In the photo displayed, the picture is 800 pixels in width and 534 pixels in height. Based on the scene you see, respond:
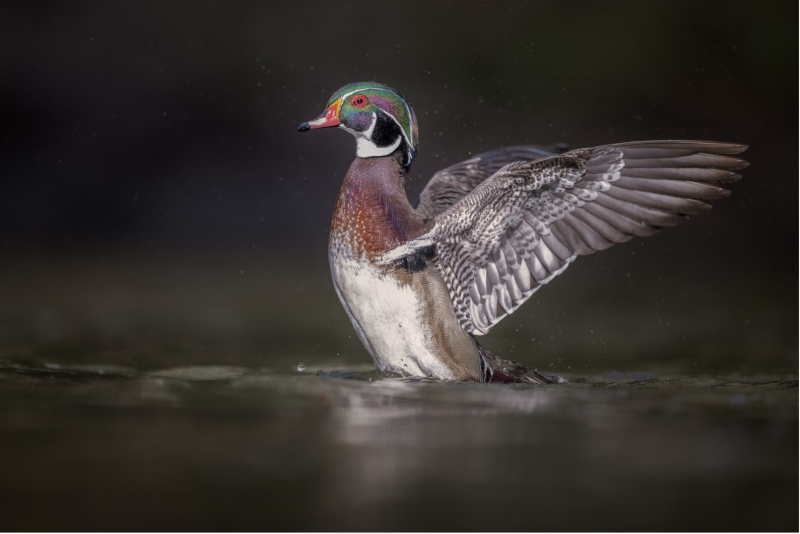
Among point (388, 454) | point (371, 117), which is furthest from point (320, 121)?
point (388, 454)

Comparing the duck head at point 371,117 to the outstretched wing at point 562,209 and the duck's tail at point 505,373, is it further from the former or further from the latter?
the duck's tail at point 505,373

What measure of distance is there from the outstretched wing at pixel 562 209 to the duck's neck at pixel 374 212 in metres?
0.12

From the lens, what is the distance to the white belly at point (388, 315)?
407 centimetres

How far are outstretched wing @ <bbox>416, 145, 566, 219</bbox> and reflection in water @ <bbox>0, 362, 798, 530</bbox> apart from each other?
1.16m

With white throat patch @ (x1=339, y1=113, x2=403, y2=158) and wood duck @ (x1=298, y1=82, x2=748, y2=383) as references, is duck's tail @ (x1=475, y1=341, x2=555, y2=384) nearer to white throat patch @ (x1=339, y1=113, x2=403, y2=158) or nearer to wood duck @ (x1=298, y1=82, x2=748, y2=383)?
wood duck @ (x1=298, y1=82, x2=748, y2=383)

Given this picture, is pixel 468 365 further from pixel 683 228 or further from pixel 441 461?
pixel 683 228

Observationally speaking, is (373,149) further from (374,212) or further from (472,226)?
(472,226)

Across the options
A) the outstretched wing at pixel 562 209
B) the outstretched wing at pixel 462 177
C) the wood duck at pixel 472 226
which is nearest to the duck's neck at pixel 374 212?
the wood duck at pixel 472 226

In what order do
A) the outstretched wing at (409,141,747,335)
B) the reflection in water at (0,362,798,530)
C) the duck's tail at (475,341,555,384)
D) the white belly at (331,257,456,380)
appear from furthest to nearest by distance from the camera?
the duck's tail at (475,341,555,384), the white belly at (331,257,456,380), the outstretched wing at (409,141,747,335), the reflection in water at (0,362,798,530)

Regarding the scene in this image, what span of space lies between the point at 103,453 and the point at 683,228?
6.41 meters

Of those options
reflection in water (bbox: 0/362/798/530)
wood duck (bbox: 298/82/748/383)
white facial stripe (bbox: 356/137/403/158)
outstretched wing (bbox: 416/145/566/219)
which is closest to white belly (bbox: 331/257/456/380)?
wood duck (bbox: 298/82/748/383)

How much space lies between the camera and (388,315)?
407cm

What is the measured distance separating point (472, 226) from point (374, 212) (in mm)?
393

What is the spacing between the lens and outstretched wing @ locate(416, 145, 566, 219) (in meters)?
4.98
